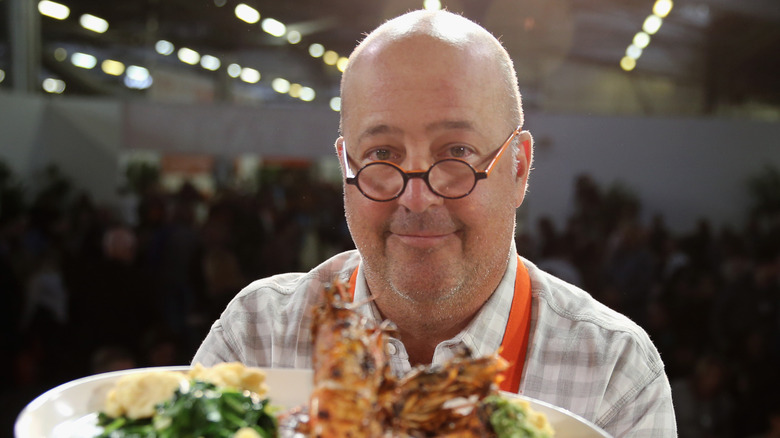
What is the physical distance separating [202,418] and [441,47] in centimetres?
89

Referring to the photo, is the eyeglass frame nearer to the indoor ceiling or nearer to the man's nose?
the man's nose

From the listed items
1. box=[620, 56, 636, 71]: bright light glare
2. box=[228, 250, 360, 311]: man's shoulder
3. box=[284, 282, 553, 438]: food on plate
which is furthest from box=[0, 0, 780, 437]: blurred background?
box=[284, 282, 553, 438]: food on plate

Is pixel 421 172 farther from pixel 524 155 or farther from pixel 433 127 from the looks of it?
pixel 524 155

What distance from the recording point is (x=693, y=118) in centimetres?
729

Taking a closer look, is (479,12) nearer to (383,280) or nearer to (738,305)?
(738,305)

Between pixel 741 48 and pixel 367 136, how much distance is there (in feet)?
26.0

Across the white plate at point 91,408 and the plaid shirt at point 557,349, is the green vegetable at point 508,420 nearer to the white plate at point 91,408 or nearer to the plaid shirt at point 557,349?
the white plate at point 91,408

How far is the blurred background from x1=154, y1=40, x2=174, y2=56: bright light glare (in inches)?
3.1

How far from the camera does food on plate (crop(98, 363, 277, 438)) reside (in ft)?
3.00

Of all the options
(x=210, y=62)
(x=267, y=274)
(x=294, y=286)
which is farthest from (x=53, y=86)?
(x=294, y=286)

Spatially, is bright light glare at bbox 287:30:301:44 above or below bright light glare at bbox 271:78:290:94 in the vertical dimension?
above

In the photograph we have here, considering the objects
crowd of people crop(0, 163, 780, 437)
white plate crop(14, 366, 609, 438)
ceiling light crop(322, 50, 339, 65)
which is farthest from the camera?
ceiling light crop(322, 50, 339, 65)

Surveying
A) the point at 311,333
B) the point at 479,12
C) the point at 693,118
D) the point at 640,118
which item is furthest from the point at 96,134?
the point at 311,333

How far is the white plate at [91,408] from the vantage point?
0.92 metres
